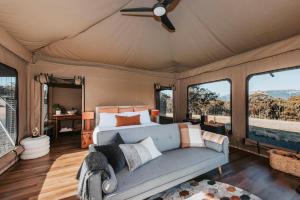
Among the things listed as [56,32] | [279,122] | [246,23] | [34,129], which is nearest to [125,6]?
[56,32]

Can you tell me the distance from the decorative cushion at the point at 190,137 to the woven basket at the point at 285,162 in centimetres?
141

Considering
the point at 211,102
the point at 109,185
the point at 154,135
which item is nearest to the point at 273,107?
the point at 211,102

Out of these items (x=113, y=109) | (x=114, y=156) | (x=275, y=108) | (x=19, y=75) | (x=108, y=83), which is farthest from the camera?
(x=108, y=83)

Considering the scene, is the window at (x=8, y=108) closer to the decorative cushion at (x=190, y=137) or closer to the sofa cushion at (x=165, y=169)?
the sofa cushion at (x=165, y=169)

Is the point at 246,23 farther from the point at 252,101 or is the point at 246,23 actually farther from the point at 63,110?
the point at 63,110

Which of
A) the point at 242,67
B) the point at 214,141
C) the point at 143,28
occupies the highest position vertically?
the point at 143,28

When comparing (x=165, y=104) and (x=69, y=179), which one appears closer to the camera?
(x=69, y=179)

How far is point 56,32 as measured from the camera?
2795mm

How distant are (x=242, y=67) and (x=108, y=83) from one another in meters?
4.02

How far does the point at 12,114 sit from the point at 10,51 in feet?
4.21

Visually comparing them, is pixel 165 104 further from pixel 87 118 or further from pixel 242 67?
pixel 87 118

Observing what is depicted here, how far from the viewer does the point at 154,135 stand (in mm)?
2549

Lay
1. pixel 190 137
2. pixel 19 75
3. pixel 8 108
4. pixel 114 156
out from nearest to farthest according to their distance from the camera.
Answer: pixel 114 156 → pixel 190 137 → pixel 8 108 → pixel 19 75

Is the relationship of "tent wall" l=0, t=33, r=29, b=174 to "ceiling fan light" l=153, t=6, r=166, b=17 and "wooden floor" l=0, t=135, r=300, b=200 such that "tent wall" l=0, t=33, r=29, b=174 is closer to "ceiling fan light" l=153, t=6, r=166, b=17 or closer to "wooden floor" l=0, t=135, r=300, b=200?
"wooden floor" l=0, t=135, r=300, b=200
